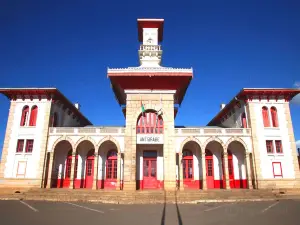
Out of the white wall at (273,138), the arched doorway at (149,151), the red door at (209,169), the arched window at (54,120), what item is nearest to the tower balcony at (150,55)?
the arched doorway at (149,151)

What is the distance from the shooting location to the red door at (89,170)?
2461 centimetres

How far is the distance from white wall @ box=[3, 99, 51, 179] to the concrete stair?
2.42 metres

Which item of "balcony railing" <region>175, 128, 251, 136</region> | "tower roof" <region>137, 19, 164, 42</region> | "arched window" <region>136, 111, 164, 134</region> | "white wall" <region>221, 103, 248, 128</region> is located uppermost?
"tower roof" <region>137, 19, 164, 42</region>

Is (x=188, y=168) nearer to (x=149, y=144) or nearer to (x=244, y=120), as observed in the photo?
(x=149, y=144)

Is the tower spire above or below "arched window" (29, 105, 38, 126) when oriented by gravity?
above

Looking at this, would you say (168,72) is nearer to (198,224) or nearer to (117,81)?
(117,81)

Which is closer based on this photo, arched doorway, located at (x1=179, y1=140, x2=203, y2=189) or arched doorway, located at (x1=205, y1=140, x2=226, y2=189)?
arched doorway, located at (x1=179, y1=140, x2=203, y2=189)

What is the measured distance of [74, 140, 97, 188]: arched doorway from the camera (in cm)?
2448

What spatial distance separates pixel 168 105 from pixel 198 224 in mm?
15585

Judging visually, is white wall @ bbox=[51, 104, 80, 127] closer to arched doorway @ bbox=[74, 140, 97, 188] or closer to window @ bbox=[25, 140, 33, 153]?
window @ bbox=[25, 140, 33, 153]

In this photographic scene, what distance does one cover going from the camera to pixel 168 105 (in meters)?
23.9

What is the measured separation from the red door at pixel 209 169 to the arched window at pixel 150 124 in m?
6.52

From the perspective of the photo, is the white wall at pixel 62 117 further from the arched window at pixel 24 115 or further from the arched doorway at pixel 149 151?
the arched doorway at pixel 149 151

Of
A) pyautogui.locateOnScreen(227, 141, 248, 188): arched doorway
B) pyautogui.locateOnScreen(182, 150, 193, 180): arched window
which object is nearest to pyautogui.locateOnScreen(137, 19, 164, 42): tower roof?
pyautogui.locateOnScreen(182, 150, 193, 180): arched window
